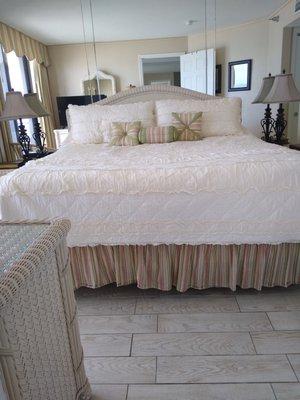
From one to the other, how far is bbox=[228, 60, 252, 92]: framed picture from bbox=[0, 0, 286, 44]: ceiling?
2.21ft

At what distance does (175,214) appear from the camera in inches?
62.9

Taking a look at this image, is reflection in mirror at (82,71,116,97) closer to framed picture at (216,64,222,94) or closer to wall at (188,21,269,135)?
wall at (188,21,269,135)

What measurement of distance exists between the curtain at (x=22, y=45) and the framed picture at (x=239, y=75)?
11.5 ft

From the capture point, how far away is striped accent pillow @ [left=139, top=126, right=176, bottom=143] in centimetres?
255

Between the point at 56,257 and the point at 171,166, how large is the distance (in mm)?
884

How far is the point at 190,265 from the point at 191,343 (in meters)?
0.43

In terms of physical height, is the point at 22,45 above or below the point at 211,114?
above

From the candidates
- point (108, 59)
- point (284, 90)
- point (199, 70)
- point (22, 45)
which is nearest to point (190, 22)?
point (199, 70)

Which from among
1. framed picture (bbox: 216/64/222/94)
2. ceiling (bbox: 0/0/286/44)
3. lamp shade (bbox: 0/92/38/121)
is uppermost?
ceiling (bbox: 0/0/286/44)

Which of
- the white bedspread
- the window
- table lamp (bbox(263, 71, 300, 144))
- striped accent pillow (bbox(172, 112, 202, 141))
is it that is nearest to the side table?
the white bedspread

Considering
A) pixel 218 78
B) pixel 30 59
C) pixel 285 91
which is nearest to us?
pixel 285 91

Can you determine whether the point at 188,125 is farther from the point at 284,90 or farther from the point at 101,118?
the point at 284,90

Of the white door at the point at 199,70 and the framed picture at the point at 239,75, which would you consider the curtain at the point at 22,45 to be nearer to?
the white door at the point at 199,70

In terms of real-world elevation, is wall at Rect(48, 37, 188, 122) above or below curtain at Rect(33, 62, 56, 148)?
above
